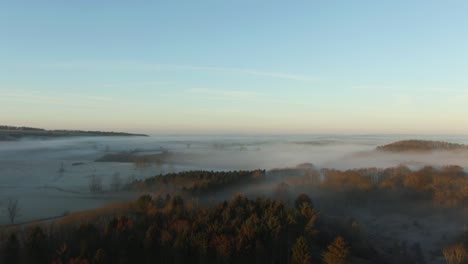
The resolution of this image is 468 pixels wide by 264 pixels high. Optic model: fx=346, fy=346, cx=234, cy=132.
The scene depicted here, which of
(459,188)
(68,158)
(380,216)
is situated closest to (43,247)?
(380,216)

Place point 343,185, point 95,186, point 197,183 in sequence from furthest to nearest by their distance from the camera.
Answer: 1. point 95,186
2. point 343,185
3. point 197,183

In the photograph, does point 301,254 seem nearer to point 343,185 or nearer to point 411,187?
point 343,185

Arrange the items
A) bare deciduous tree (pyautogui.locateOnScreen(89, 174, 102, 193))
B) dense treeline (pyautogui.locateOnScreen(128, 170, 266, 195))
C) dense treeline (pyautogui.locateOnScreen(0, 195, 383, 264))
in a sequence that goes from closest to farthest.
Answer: dense treeline (pyautogui.locateOnScreen(0, 195, 383, 264)), dense treeline (pyautogui.locateOnScreen(128, 170, 266, 195)), bare deciduous tree (pyautogui.locateOnScreen(89, 174, 102, 193))

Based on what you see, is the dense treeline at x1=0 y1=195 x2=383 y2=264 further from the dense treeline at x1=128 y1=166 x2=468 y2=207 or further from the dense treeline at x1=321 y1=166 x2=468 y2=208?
the dense treeline at x1=321 y1=166 x2=468 y2=208

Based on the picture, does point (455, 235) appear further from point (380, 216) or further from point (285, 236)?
point (285, 236)

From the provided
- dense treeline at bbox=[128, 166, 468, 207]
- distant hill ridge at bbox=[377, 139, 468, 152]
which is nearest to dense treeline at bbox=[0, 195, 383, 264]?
dense treeline at bbox=[128, 166, 468, 207]

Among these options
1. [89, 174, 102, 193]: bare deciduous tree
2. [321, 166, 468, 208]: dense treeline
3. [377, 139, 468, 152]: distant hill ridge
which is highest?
[377, 139, 468, 152]: distant hill ridge

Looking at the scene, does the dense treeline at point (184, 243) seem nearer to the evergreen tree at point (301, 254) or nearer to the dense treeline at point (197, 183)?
the evergreen tree at point (301, 254)

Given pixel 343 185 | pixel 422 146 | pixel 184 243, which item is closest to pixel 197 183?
pixel 343 185

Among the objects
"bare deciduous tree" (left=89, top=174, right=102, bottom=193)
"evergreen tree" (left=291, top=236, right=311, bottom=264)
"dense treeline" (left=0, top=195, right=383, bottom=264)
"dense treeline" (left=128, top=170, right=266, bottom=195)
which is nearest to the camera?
"dense treeline" (left=0, top=195, right=383, bottom=264)
